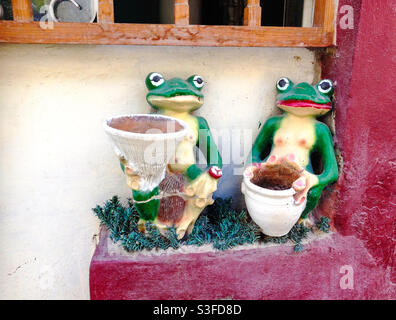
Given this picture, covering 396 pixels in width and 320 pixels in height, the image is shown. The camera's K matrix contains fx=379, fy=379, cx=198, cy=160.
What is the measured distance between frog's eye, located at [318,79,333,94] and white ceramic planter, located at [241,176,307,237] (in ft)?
1.68

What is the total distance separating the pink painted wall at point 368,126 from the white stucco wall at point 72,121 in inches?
11.4

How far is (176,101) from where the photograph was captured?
5.23 feet

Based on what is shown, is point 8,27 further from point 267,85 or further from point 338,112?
point 338,112

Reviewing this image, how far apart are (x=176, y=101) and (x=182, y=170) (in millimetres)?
303

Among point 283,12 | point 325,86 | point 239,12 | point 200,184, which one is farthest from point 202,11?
point 200,184

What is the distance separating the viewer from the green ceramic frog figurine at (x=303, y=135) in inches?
65.6

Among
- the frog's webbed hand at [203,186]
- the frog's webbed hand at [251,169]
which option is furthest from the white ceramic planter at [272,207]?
the frog's webbed hand at [203,186]

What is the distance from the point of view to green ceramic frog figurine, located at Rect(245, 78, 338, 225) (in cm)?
167

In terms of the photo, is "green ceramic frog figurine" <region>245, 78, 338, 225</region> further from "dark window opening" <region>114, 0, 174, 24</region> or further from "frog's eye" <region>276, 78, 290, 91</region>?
"dark window opening" <region>114, 0, 174, 24</region>

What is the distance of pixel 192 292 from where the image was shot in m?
1.62

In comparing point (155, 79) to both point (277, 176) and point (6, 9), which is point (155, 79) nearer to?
point (277, 176)

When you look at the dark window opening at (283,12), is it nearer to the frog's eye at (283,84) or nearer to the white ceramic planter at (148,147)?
the frog's eye at (283,84)

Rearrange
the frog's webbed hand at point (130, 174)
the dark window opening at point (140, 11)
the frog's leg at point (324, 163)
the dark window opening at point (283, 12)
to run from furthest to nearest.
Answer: the dark window opening at point (140, 11) < the dark window opening at point (283, 12) < the frog's leg at point (324, 163) < the frog's webbed hand at point (130, 174)

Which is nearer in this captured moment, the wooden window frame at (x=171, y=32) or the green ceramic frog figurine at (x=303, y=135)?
the wooden window frame at (x=171, y=32)
